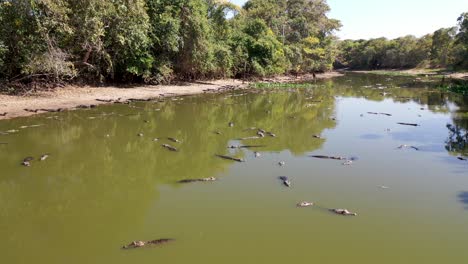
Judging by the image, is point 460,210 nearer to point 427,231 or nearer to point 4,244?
point 427,231

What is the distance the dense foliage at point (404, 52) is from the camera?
2367 inches

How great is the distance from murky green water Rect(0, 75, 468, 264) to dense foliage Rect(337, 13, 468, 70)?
4577cm

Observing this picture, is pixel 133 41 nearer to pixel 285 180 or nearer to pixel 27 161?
pixel 27 161

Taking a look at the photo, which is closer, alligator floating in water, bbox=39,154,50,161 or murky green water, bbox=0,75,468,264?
murky green water, bbox=0,75,468,264

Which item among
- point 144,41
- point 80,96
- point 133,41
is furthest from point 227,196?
point 133,41

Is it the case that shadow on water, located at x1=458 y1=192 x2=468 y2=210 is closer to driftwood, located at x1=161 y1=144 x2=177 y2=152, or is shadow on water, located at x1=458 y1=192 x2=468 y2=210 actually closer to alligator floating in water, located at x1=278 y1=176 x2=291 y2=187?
alligator floating in water, located at x1=278 y1=176 x2=291 y2=187

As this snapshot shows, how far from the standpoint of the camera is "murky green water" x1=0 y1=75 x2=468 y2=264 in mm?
5113

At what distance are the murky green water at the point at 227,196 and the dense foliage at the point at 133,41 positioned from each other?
6.07 meters

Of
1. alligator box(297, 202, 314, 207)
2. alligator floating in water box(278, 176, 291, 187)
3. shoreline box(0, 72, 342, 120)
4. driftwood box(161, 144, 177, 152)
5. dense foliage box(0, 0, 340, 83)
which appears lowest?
alligator box(297, 202, 314, 207)

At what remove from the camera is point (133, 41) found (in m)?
22.8

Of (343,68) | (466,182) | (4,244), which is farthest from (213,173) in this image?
(343,68)

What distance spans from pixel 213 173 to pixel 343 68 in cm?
9093

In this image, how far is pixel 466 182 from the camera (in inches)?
319

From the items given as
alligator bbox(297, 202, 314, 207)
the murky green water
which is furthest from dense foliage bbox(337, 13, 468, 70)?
alligator bbox(297, 202, 314, 207)
